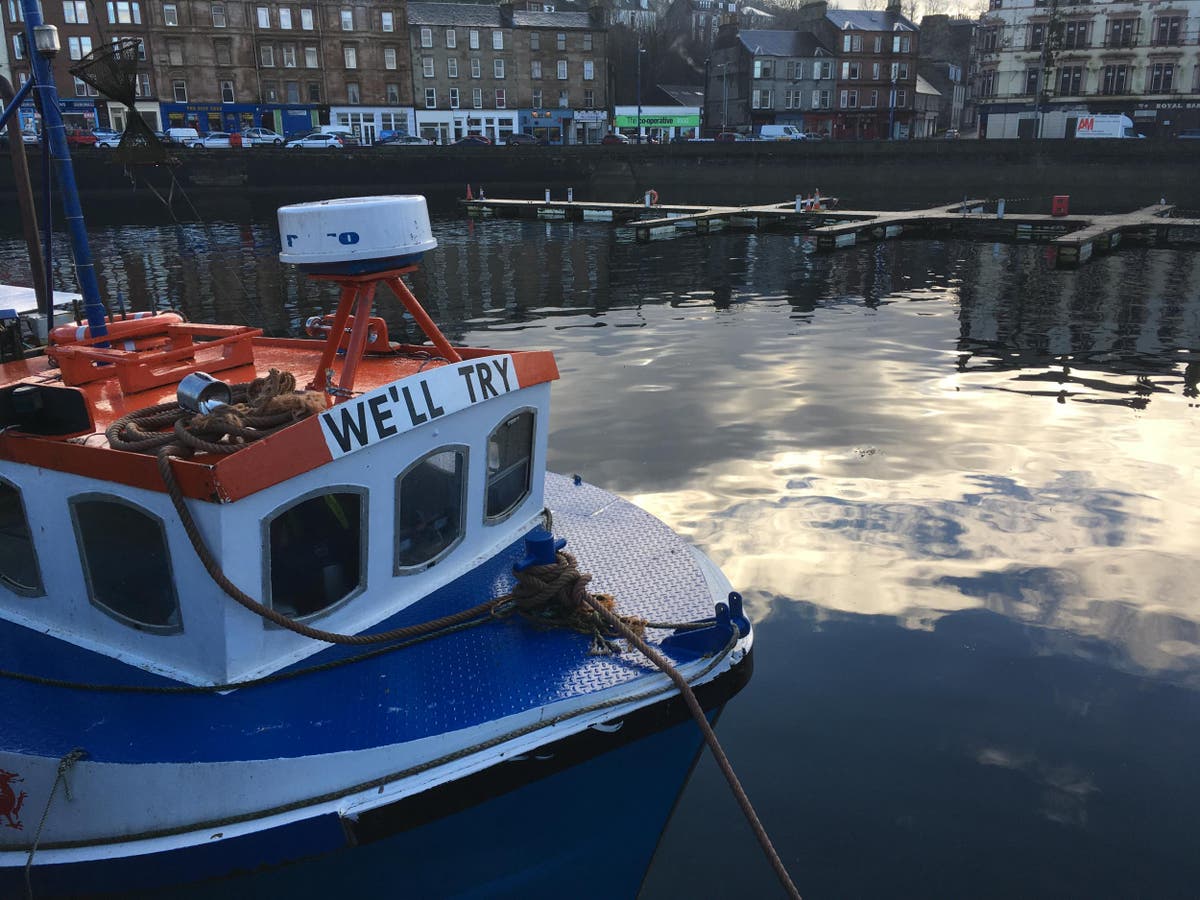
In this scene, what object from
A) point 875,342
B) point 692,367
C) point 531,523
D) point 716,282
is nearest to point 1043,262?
point 716,282

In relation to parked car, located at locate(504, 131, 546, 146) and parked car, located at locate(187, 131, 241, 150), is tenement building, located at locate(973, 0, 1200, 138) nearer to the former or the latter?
parked car, located at locate(504, 131, 546, 146)

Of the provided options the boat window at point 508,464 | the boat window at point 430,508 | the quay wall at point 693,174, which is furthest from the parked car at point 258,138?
the boat window at point 430,508

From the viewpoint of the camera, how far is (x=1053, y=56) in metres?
87.6

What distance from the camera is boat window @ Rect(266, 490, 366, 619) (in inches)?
221

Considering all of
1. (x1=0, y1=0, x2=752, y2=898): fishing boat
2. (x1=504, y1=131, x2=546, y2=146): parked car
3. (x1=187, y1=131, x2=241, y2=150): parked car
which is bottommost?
(x1=0, y1=0, x2=752, y2=898): fishing boat

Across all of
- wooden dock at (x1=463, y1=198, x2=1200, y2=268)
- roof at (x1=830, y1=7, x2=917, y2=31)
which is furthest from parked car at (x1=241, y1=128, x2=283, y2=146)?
roof at (x1=830, y1=7, x2=917, y2=31)

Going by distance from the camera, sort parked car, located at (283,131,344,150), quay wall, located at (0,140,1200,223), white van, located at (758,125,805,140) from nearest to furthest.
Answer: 1. quay wall, located at (0,140,1200,223)
2. parked car, located at (283,131,344,150)
3. white van, located at (758,125,805,140)

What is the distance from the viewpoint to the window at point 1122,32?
84812 millimetres

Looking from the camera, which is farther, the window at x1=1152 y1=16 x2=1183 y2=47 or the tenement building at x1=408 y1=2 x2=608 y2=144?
the tenement building at x1=408 y1=2 x2=608 y2=144

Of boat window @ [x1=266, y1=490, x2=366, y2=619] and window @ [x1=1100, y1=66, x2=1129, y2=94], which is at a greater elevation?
window @ [x1=1100, y1=66, x2=1129, y2=94]

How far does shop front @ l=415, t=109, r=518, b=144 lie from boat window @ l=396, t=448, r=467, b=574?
94147 mm

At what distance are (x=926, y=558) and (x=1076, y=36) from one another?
94.2m

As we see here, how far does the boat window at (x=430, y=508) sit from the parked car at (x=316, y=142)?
7166 centimetres

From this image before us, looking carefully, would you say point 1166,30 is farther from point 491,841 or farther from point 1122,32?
point 491,841
